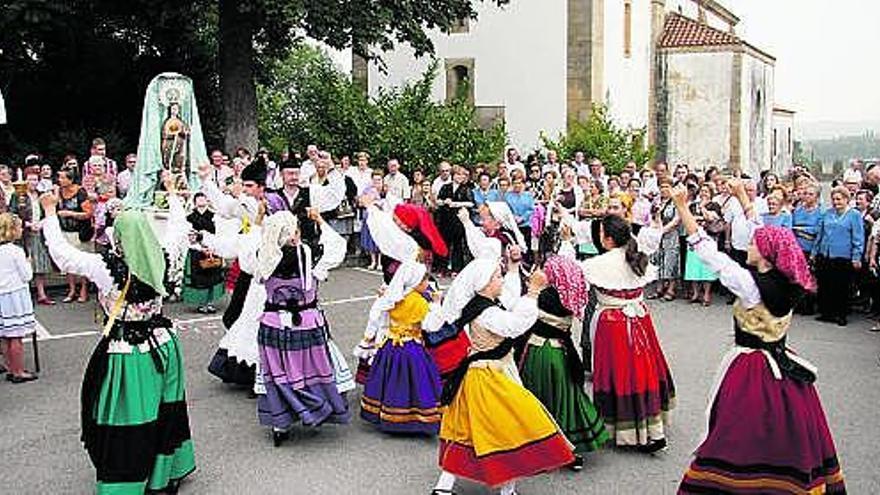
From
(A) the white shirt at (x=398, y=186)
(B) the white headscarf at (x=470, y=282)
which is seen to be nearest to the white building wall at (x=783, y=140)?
(A) the white shirt at (x=398, y=186)

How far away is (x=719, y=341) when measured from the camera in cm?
1091

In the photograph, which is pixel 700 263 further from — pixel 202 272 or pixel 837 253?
pixel 202 272

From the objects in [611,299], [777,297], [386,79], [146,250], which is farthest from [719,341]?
[386,79]

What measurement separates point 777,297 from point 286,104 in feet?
74.6

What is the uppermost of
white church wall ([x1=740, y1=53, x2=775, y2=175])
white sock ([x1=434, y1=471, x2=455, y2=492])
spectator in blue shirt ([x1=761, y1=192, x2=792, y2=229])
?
white church wall ([x1=740, y1=53, x2=775, y2=175])

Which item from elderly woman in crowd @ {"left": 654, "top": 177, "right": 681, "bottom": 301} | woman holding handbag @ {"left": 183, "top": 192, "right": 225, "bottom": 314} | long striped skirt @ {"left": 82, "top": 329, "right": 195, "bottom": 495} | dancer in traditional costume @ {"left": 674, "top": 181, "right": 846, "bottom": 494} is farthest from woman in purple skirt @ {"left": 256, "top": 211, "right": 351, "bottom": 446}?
elderly woman in crowd @ {"left": 654, "top": 177, "right": 681, "bottom": 301}

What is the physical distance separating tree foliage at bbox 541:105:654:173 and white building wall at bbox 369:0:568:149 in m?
4.16

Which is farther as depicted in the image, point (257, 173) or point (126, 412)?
point (257, 173)

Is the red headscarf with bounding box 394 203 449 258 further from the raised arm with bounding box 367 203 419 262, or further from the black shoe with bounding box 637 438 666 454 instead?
the black shoe with bounding box 637 438 666 454

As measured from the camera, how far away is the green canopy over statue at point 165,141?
1355 centimetres

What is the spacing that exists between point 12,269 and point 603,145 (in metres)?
17.0

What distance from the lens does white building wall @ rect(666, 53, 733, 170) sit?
32375 millimetres

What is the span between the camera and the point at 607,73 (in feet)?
96.0

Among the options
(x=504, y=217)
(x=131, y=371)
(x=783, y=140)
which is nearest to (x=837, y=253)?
(x=504, y=217)
